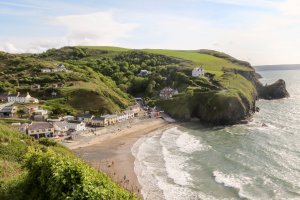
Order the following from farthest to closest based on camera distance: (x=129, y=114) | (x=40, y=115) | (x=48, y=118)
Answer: (x=129, y=114) → (x=48, y=118) → (x=40, y=115)

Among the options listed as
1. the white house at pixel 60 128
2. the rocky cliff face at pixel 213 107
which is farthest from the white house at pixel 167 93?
the white house at pixel 60 128

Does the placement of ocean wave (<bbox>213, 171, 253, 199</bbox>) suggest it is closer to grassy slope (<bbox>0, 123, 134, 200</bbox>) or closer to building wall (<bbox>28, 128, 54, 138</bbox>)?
grassy slope (<bbox>0, 123, 134, 200</bbox>)

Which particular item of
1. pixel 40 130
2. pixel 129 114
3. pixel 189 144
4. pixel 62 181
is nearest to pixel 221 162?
pixel 189 144

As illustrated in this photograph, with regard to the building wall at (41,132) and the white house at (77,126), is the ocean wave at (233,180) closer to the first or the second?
the building wall at (41,132)

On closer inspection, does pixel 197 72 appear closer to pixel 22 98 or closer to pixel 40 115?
pixel 22 98

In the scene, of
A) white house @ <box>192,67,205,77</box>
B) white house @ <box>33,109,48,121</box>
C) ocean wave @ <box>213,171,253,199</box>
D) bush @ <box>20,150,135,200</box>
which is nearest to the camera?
bush @ <box>20,150,135,200</box>

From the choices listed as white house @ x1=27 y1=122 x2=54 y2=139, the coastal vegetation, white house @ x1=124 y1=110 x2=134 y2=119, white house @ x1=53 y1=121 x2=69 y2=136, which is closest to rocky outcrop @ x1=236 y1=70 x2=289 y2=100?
the coastal vegetation
